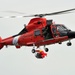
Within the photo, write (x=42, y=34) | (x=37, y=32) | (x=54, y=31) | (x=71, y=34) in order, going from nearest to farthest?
(x=71, y=34)
(x=54, y=31)
(x=42, y=34)
(x=37, y=32)

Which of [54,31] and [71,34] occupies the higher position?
[54,31]

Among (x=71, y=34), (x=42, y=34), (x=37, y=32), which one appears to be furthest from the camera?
(x=37, y=32)

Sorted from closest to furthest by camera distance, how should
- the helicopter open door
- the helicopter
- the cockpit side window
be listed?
the helicopter, the helicopter open door, the cockpit side window

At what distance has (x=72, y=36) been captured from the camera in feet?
137

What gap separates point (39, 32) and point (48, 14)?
230 cm

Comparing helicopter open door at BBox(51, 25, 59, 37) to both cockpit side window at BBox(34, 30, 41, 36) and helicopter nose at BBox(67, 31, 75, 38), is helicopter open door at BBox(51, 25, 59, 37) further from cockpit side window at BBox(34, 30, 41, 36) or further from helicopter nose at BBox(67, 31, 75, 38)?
cockpit side window at BBox(34, 30, 41, 36)

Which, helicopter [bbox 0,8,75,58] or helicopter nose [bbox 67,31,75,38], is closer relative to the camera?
helicopter nose [bbox 67,31,75,38]

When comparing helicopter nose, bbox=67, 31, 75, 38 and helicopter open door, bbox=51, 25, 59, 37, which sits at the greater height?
helicopter open door, bbox=51, 25, 59, 37

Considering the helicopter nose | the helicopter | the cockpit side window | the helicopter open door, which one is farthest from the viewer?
the cockpit side window

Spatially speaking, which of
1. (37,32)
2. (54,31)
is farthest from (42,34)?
(54,31)

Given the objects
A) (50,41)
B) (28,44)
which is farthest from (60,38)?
(28,44)

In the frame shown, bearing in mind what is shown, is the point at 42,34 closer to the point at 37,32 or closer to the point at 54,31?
the point at 37,32

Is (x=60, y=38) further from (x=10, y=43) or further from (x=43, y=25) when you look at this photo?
(x=10, y=43)

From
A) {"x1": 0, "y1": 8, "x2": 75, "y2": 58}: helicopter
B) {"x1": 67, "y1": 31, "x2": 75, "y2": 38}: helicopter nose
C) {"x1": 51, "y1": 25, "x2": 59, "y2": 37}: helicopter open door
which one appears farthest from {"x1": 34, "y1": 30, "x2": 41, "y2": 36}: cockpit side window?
{"x1": 67, "y1": 31, "x2": 75, "y2": 38}: helicopter nose
